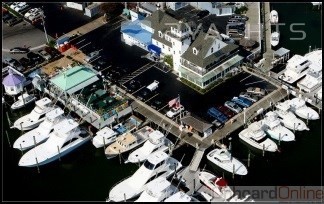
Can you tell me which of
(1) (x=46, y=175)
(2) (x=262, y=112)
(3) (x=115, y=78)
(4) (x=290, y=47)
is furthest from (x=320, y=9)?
(1) (x=46, y=175)

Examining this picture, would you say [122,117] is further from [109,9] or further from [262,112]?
[109,9]

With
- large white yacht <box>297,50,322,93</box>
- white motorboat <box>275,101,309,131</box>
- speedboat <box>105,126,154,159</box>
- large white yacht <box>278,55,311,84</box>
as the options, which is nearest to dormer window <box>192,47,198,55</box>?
large white yacht <box>278,55,311,84</box>

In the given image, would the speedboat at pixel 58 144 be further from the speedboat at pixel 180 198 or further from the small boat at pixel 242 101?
the small boat at pixel 242 101

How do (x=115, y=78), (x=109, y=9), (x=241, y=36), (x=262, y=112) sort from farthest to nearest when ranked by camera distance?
1. (x=109, y=9)
2. (x=241, y=36)
3. (x=115, y=78)
4. (x=262, y=112)

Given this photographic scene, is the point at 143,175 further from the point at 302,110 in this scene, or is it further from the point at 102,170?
the point at 302,110

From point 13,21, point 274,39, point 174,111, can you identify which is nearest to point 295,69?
point 274,39
